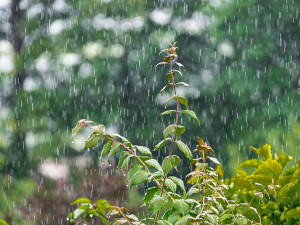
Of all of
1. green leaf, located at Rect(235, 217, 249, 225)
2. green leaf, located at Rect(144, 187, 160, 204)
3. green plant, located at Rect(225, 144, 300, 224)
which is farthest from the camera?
green plant, located at Rect(225, 144, 300, 224)

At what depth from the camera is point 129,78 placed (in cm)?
659

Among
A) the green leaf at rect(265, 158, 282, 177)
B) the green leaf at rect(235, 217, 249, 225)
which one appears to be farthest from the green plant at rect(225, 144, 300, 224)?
the green leaf at rect(235, 217, 249, 225)

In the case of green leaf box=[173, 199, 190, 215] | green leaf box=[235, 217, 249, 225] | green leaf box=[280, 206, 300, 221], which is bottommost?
green leaf box=[280, 206, 300, 221]

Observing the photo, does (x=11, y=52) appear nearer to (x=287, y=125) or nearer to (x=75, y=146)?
(x=75, y=146)

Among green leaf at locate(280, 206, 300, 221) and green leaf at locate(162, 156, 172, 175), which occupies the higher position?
green leaf at locate(162, 156, 172, 175)

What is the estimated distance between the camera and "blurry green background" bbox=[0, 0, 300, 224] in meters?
6.17

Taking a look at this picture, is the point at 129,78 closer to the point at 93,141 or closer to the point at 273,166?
the point at 273,166

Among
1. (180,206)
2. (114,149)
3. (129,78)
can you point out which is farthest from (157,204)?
(129,78)

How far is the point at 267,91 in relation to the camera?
6410 millimetres

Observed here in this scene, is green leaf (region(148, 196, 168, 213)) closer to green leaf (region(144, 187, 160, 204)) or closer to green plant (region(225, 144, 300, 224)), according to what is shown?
green leaf (region(144, 187, 160, 204))

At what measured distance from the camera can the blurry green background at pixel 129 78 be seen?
6.17 metres

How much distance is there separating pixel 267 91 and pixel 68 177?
3.06 meters

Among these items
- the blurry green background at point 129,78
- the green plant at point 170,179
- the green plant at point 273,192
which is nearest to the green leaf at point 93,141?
the green plant at point 170,179

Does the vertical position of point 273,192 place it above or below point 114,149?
below
